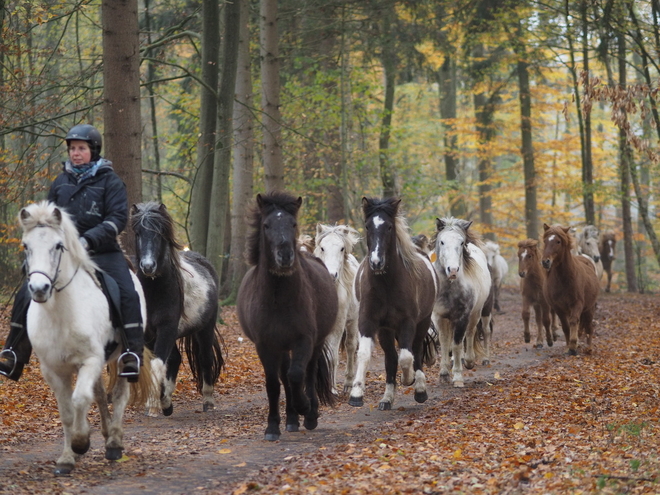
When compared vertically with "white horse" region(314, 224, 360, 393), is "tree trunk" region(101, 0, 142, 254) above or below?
above

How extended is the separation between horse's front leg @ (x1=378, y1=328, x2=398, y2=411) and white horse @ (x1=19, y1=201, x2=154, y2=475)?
13.5 feet

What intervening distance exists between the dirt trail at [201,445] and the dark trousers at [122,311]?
0.99 meters

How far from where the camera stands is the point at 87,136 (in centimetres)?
681

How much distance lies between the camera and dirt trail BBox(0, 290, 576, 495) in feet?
20.0

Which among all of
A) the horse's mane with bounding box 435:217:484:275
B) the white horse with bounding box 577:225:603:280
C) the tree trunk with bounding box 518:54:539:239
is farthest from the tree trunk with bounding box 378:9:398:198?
the horse's mane with bounding box 435:217:484:275

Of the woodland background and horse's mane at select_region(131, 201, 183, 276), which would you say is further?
the woodland background

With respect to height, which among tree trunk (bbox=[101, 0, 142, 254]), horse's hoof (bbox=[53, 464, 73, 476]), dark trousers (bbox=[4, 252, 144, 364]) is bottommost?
horse's hoof (bbox=[53, 464, 73, 476])

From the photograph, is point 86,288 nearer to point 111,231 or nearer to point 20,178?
point 111,231

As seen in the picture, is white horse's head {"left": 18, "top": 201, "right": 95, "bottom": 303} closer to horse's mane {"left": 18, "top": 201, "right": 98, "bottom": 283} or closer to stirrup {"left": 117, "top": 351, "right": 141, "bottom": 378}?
horse's mane {"left": 18, "top": 201, "right": 98, "bottom": 283}

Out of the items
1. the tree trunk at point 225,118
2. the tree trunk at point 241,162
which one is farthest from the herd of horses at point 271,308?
the tree trunk at point 241,162

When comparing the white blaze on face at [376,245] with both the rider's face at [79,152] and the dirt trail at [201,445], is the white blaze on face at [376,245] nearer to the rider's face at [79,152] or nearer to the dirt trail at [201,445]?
the dirt trail at [201,445]

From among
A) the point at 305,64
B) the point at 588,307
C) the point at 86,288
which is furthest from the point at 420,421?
the point at 305,64

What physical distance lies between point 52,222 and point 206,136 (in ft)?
33.5

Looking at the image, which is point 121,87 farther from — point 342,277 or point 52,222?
point 52,222
